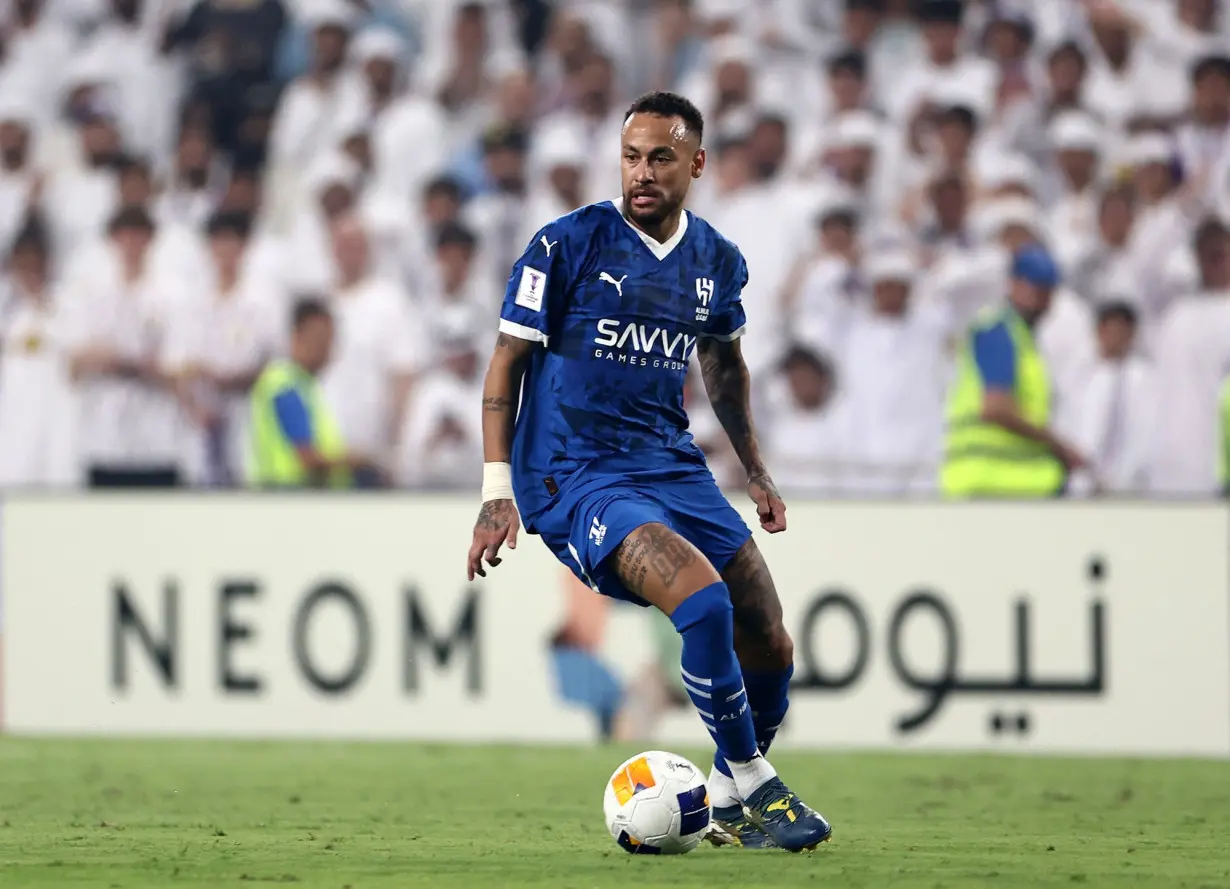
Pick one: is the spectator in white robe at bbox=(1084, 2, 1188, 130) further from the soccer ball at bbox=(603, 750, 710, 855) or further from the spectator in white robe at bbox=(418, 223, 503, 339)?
the soccer ball at bbox=(603, 750, 710, 855)

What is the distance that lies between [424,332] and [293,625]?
327cm

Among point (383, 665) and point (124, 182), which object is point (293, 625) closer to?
point (383, 665)

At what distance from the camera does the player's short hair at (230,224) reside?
14195 millimetres

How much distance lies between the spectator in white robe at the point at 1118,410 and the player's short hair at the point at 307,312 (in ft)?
16.8

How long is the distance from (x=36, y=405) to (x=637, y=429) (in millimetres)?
8914

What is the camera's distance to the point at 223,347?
13859mm

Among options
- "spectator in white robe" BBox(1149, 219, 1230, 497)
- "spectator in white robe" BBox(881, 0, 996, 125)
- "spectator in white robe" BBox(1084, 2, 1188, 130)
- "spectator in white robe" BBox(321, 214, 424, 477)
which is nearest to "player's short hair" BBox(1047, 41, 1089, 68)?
"spectator in white robe" BBox(1084, 2, 1188, 130)

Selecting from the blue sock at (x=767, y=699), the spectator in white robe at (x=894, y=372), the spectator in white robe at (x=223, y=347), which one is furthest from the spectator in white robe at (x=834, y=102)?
the blue sock at (x=767, y=699)

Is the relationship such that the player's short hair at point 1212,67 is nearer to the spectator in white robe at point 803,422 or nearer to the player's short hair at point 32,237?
the spectator in white robe at point 803,422

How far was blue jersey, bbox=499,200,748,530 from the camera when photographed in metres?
6.14

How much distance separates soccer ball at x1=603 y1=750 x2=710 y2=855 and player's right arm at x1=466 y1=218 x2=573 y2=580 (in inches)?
31.9

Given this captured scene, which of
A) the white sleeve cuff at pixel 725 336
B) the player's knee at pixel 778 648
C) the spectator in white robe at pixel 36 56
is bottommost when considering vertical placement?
the player's knee at pixel 778 648

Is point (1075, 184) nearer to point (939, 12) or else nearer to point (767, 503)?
point (939, 12)

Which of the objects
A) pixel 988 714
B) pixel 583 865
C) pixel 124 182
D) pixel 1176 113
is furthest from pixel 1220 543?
pixel 124 182
